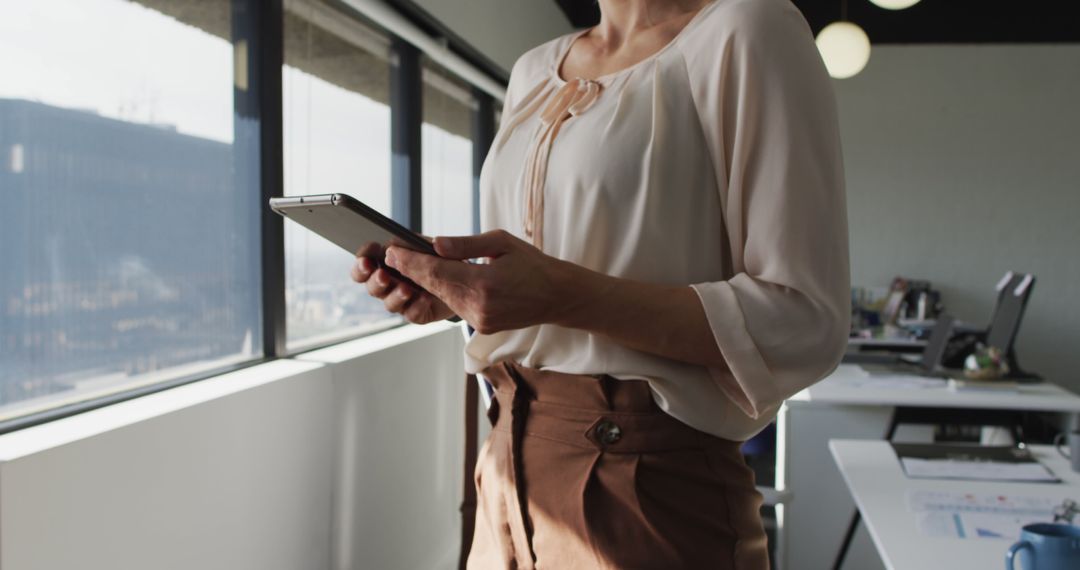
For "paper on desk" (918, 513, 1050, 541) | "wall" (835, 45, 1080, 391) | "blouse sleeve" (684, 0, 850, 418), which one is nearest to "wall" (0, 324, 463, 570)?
"blouse sleeve" (684, 0, 850, 418)

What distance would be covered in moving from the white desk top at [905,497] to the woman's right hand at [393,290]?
878mm

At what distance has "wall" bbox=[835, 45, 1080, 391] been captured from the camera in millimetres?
6648

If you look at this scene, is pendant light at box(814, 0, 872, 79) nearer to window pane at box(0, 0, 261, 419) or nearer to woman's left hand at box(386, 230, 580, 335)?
window pane at box(0, 0, 261, 419)

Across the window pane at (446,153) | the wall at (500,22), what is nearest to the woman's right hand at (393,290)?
the wall at (500,22)

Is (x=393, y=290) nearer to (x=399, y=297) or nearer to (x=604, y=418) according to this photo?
(x=399, y=297)

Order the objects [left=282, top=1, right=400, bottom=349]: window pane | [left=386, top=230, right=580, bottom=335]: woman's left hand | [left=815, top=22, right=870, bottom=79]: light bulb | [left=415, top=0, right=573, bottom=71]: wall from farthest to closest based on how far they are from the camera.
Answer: [left=815, top=22, right=870, bottom=79]: light bulb, [left=415, top=0, right=573, bottom=71]: wall, [left=282, top=1, right=400, bottom=349]: window pane, [left=386, top=230, right=580, bottom=335]: woman's left hand

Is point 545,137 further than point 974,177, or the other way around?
point 974,177

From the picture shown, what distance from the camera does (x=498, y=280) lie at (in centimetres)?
67

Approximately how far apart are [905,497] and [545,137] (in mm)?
1242

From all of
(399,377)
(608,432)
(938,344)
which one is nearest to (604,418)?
(608,432)

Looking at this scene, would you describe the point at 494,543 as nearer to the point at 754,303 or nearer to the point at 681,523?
the point at 681,523

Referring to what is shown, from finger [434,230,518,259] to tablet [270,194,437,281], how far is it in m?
0.04

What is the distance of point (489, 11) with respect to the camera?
13.7 ft

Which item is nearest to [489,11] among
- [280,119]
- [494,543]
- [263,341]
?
[280,119]
